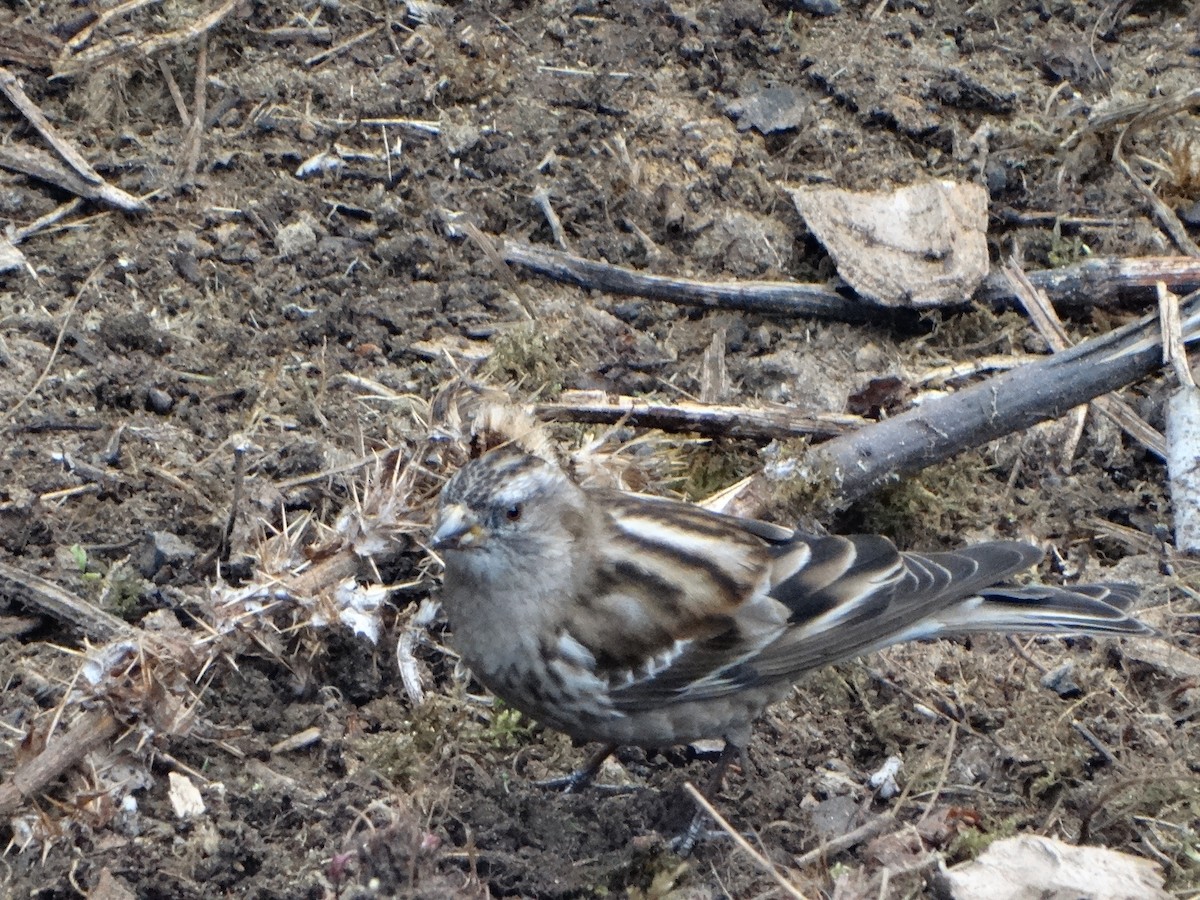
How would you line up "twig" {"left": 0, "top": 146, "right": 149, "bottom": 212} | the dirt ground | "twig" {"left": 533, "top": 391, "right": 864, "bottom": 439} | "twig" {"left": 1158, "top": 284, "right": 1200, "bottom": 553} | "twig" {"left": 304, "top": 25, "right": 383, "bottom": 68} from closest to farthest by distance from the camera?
1. the dirt ground
2. "twig" {"left": 533, "top": 391, "right": 864, "bottom": 439}
3. "twig" {"left": 1158, "top": 284, "right": 1200, "bottom": 553}
4. "twig" {"left": 0, "top": 146, "right": 149, "bottom": 212}
5. "twig" {"left": 304, "top": 25, "right": 383, "bottom": 68}

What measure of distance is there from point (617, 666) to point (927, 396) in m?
2.30

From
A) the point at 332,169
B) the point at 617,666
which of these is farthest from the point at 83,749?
the point at 332,169

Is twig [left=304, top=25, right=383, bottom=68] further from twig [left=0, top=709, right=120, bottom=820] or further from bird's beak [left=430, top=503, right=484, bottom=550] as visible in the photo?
twig [left=0, top=709, right=120, bottom=820]

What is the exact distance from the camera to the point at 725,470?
20.1ft

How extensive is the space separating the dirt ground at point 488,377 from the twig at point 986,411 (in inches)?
12.7

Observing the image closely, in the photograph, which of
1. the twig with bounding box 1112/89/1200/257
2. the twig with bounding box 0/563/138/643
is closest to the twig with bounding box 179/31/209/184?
the twig with bounding box 0/563/138/643

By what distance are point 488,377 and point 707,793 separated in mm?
1945

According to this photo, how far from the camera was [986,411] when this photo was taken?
5.89 metres

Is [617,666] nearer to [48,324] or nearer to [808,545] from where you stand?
[808,545]

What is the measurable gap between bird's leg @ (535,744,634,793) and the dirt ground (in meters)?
0.08

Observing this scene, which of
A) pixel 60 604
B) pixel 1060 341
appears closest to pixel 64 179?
pixel 60 604

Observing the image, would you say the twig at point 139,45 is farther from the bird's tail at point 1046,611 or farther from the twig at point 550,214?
the bird's tail at point 1046,611

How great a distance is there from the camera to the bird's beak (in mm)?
4723

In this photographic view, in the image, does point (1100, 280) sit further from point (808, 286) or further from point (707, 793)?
point (707, 793)
